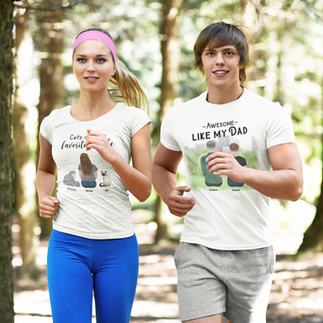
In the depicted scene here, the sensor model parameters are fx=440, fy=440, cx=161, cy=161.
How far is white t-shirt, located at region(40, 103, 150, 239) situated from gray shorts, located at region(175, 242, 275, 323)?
518 mm

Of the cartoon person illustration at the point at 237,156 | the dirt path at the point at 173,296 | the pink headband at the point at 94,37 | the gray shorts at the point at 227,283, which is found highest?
the pink headband at the point at 94,37

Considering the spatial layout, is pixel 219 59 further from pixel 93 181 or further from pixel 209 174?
pixel 93 181

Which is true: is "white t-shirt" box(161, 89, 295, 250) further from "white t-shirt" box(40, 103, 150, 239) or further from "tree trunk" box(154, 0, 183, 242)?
"tree trunk" box(154, 0, 183, 242)

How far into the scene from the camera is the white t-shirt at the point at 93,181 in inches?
112

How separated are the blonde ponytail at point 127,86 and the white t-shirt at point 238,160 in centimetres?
58

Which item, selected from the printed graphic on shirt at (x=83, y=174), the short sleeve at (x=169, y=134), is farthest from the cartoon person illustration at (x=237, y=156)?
Result: the printed graphic on shirt at (x=83, y=174)

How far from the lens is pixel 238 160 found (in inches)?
112

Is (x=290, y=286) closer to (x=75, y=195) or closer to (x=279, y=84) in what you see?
(x=75, y=195)

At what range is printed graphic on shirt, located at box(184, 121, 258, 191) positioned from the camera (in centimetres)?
283

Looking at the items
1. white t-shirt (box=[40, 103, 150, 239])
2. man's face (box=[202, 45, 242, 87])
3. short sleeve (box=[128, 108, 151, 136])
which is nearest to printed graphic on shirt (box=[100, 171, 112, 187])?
white t-shirt (box=[40, 103, 150, 239])

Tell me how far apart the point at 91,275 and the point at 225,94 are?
1.49 metres

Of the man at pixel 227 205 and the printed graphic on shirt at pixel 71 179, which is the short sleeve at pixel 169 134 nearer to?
the man at pixel 227 205

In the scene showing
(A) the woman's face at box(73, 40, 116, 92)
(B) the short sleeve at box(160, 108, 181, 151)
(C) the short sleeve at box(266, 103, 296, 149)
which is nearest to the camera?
(C) the short sleeve at box(266, 103, 296, 149)

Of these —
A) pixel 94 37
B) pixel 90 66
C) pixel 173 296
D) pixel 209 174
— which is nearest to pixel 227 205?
pixel 209 174
